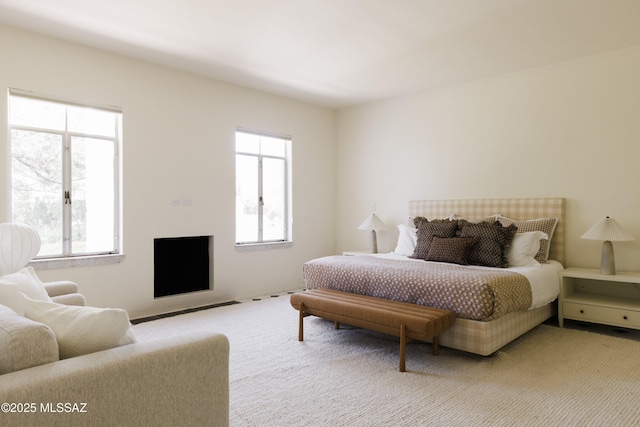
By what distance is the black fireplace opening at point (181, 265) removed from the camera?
4.62 meters

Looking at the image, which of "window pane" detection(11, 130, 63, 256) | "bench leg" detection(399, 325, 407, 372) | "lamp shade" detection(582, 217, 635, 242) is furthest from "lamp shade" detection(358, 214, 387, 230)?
"window pane" detection(11, 130, 63, 256)

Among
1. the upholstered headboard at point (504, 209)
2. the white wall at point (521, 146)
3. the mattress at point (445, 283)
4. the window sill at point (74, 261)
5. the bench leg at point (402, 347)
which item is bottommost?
the bench leg at point (402, 347)

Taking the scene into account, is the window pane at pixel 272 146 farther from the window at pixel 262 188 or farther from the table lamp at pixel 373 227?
the table lamp at pixel 373 227

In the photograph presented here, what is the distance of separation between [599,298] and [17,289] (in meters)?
4.63

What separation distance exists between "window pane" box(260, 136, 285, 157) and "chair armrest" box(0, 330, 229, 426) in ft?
14.2

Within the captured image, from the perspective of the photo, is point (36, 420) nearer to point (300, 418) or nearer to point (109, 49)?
point (300, 418)

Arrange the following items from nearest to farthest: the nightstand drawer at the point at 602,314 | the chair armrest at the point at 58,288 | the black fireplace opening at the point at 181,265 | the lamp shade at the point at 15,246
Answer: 1. the lamp shade at the point at 15,246
2. the chair armrest at the point at 58,288
3. the nightstand drawer at the point at 602,314
4. the black fireplace opening at the point at 181,265

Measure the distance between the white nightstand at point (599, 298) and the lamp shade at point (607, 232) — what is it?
0.34 meters

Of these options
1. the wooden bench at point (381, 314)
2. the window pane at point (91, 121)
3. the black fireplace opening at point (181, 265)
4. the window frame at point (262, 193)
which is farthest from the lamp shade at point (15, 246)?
the window frame at point (262, 193)

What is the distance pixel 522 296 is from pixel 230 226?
3346 millimetres

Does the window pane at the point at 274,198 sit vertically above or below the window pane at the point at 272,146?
below

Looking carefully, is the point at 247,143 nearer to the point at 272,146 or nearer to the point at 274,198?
the point at 272,146

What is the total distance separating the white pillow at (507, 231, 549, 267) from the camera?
4.03 meters

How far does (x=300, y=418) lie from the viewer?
7.36 ft
